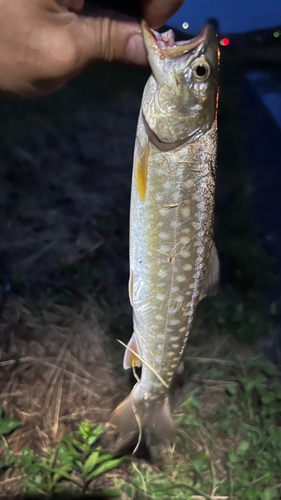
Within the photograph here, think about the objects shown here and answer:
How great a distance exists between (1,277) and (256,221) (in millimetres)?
1230

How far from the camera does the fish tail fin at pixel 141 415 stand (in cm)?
105

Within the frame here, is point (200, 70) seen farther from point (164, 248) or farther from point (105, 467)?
→ point (105, 467)

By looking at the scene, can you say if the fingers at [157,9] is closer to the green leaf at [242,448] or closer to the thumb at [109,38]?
the thumb at [109,38]

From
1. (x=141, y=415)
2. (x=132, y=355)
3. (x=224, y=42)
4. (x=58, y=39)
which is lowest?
(x=141, y=415)

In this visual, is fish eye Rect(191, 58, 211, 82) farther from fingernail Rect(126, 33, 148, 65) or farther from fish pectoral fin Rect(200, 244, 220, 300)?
fish pectoral fin Rect(200, 244, 220, 300)

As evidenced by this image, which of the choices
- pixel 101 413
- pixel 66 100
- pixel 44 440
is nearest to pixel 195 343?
pixel 101 413

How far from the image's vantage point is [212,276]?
95 centimetres

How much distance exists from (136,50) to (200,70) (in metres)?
0.21

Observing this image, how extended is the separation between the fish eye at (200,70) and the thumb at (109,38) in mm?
189

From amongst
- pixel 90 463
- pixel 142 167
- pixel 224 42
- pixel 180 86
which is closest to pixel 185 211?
pixel 142 167

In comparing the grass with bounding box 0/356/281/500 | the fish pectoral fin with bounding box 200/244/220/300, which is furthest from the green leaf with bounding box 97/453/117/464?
the fish pectoral fin with bounding box 200/244/220/300

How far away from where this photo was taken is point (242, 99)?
4.40 ft

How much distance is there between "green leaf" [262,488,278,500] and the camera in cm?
121

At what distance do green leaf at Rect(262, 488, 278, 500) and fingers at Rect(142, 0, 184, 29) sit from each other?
155 cm
